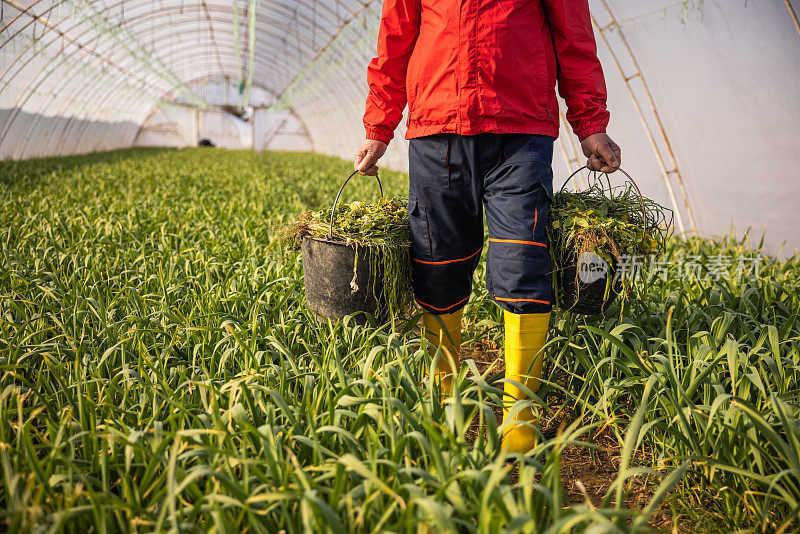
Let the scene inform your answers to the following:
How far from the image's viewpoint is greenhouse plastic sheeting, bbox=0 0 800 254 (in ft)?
11.7

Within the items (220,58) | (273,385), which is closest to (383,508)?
(273,385)

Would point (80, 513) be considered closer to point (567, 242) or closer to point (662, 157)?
point (567, 242)

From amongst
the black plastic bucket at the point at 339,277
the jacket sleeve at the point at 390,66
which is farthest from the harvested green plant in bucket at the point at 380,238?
the jacket sleeve at the point at 390,66

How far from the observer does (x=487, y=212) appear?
1.92m

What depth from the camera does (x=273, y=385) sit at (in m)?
1.76

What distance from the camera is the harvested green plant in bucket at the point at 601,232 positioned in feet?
5.99

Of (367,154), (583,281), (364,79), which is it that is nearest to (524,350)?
(583,281)

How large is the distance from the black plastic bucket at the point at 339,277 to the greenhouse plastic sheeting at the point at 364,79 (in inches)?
119

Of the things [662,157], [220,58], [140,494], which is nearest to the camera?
[140,494]

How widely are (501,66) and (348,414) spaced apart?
1.22 meters

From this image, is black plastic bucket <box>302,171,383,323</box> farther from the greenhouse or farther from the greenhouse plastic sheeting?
the greenhouse plastic sheeting

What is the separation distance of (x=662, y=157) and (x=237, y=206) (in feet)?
12.9

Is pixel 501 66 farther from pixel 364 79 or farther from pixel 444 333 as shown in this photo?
pixel 364 79

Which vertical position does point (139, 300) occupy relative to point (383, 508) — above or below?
above
